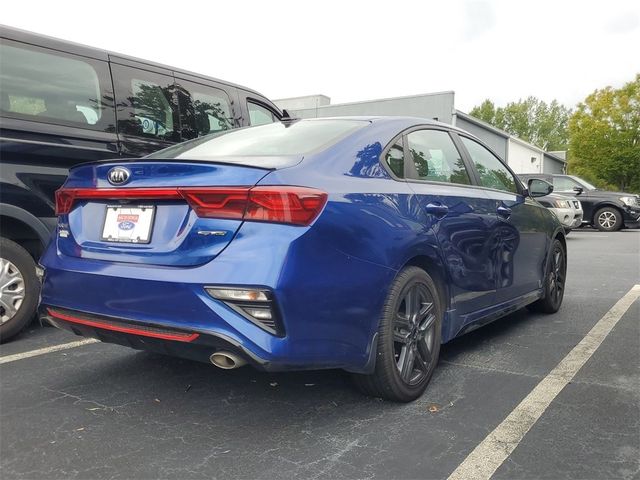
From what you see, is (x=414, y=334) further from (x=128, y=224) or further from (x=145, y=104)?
(x=145, y=104)

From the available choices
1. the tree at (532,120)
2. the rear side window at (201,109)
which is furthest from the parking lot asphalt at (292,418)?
the tree at (532,120)

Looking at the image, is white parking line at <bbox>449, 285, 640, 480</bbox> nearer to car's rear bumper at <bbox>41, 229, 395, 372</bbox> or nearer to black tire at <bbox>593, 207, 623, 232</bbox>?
car's rear bumper at <bbox>41, 229, 395, 372</bbox>

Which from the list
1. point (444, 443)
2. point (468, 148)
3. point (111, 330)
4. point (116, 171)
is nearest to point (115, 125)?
point (116, 171)

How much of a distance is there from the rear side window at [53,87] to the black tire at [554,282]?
3945 millimetres

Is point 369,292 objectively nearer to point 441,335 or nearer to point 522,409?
point 441,335

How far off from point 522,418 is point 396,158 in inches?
59.3

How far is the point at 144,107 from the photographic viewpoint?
4.89 m

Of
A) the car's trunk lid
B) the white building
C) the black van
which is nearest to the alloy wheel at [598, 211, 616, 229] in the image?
the white building

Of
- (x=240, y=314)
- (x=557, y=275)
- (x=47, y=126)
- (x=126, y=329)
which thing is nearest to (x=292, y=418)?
(x=240, y=314)

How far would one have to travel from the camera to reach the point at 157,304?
8.07ft

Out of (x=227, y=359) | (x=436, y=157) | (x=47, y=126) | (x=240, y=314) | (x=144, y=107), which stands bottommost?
(x=227, y=359)

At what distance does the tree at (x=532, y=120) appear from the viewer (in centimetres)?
8606

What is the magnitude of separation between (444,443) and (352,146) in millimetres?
1495

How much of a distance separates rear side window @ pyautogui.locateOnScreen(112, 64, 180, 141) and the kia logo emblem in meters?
2.08
